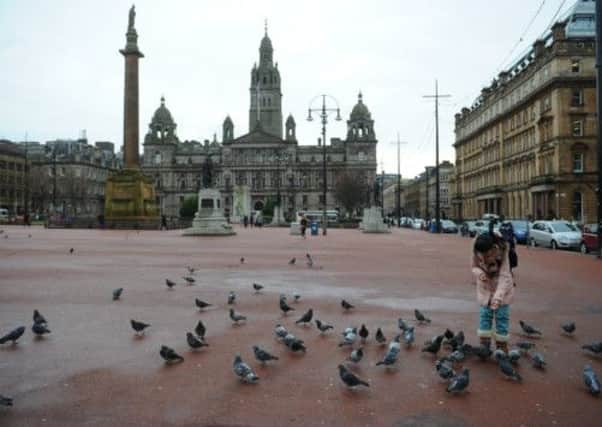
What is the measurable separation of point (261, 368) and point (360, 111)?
121482 mm

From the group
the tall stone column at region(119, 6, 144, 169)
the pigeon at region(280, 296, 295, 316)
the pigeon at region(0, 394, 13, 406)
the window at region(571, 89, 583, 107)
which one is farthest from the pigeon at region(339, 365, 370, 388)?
the window at region(571, 89, 583, 107)

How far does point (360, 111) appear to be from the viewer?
124 m

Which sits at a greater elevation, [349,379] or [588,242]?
[588,242]

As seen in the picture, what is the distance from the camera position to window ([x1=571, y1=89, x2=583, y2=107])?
161ft

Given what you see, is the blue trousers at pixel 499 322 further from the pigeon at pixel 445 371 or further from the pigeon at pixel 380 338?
the pigeon at pixel 380 338

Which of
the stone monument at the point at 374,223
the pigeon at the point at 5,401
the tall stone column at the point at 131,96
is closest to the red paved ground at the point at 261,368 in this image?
the pigeon at the point at 5,401

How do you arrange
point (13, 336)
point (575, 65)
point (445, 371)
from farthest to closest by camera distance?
point (575, 65) < point (13, 336) < point (445, 371)

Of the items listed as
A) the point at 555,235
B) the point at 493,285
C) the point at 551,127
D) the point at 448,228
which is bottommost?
the point at 448,228

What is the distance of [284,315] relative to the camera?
829 centimetres

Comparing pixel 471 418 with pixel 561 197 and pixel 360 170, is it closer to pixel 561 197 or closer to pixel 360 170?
pixel 561 197

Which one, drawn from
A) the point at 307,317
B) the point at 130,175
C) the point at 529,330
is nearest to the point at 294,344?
the point at 307,317

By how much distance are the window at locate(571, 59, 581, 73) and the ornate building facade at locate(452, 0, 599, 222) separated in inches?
3.2

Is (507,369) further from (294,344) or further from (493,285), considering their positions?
(294,344)

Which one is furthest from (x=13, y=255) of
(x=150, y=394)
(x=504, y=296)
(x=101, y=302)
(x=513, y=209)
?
(x=513, y=209)
